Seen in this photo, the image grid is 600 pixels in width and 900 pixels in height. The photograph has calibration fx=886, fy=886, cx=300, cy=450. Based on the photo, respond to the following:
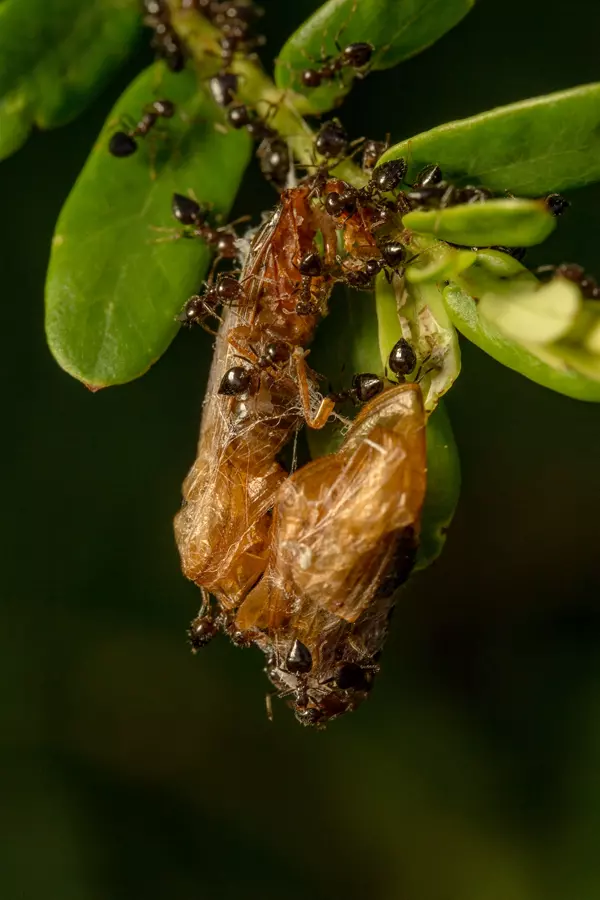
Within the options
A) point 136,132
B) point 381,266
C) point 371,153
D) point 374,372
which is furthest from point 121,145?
point 374,372

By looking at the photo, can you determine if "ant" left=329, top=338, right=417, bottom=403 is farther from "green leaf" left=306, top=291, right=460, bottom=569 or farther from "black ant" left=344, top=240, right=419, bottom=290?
"black ant" left=344, top=240, right=419, bottom=290

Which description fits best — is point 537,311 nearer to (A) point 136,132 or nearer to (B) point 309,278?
(B) point 309,278

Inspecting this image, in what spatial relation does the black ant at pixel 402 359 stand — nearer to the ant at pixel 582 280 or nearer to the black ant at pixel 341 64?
the ant at pixel 582 280

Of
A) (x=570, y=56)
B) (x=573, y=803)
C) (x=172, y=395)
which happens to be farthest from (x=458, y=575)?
(x=570, y=56)

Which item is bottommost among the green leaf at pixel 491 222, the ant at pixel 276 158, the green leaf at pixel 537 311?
the green leaf at pixel 537 311

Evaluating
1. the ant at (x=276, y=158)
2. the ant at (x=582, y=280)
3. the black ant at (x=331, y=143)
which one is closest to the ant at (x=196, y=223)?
the ant at (x=276, y=158)

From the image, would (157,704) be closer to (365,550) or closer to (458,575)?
(458,575)
